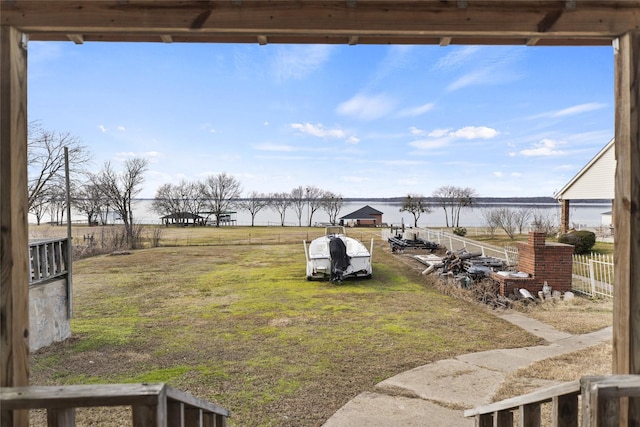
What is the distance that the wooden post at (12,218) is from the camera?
5.57ft

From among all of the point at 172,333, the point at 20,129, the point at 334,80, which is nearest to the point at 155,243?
the point at 334,80

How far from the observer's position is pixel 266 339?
6.17 metres

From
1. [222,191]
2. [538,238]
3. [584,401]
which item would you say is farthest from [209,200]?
[584,401]

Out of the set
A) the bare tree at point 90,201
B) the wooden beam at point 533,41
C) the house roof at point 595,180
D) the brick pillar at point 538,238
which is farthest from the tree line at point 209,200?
the wooden beam at point 533,41

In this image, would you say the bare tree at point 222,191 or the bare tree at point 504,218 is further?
the bare tree at point 222,191

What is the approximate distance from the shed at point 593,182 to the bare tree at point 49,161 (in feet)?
88.5

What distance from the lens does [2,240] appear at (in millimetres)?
1720

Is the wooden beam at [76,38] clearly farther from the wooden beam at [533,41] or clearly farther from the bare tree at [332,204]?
the bare tree at [332,204]

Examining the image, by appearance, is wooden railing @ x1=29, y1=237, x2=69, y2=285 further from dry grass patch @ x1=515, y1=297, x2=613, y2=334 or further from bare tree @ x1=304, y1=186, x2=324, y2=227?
bare tree @ x1=304, y1=186, x2=324, y2=227

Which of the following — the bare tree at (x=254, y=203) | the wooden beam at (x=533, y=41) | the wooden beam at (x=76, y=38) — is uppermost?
A: the bare tree at (x=254, y=203)

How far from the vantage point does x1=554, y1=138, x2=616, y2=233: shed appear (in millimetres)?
15797

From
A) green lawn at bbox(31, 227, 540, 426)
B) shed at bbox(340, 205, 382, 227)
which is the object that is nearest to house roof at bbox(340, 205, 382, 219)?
shed at bbox(340, 205, 382, 227)

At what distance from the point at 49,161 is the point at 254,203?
153 ft

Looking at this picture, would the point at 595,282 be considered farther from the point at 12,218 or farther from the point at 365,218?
the point at 365,218
